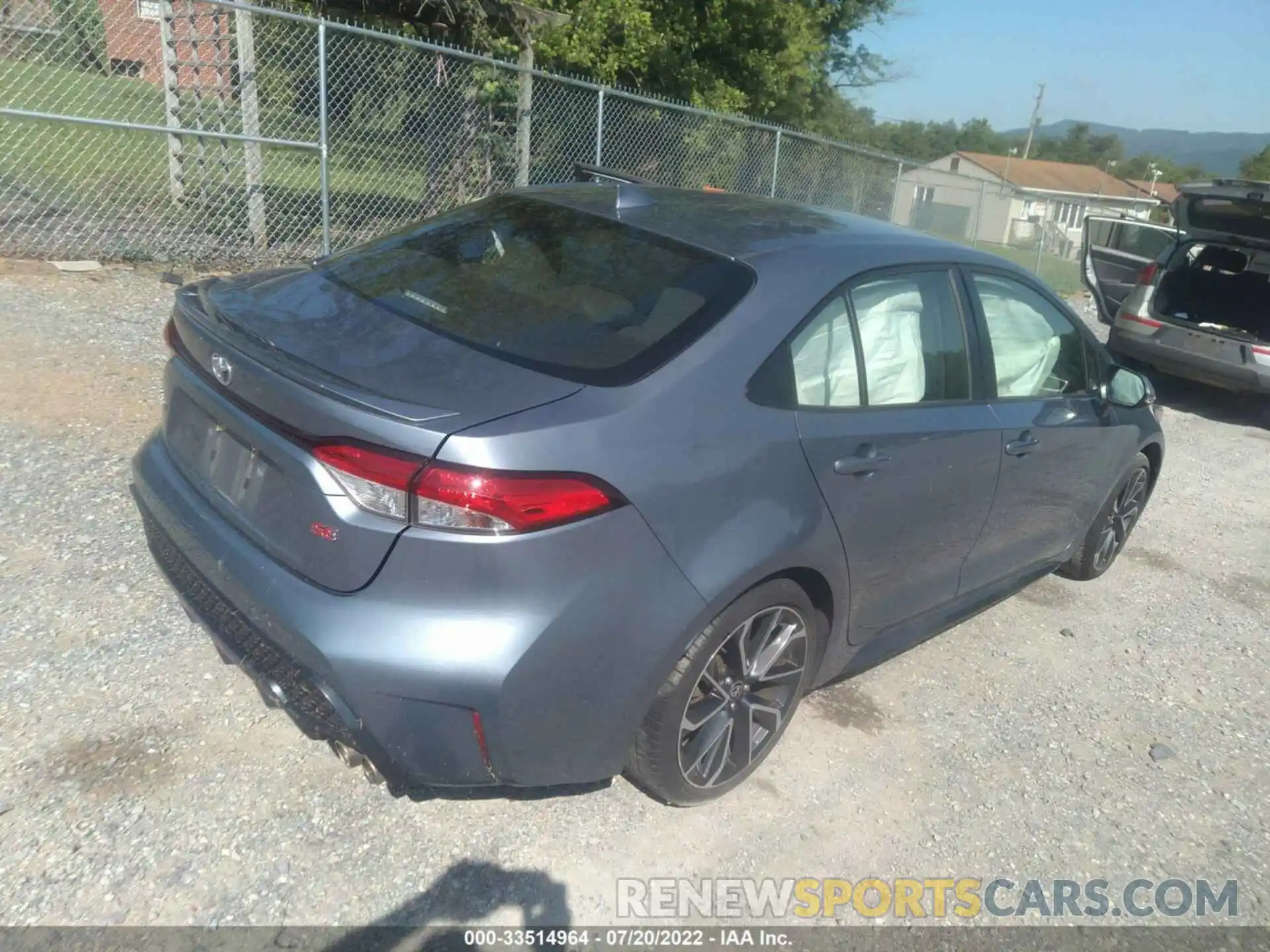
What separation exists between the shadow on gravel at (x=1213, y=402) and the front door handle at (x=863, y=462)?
684cm

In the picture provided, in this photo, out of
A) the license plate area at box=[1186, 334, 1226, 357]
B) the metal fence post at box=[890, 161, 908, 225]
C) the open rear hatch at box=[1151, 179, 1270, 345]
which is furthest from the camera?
the metal fence post at box=[890, 161, 908, 225]

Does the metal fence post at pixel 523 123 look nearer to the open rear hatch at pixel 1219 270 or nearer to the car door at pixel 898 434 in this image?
the open rear hatch at pixel 1219 270

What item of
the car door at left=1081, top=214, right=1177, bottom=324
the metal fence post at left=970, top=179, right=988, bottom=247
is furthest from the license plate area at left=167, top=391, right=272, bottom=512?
the metal fence post at left=970, top=179, right=988, bottom=247

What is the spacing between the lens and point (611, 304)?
2781mm

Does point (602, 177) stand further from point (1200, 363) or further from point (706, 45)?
point (706, 45)

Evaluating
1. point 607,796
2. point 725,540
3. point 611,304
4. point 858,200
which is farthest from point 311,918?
point 858,200

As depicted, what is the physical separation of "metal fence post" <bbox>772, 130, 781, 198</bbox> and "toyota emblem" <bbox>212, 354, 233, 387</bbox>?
9.72 meters

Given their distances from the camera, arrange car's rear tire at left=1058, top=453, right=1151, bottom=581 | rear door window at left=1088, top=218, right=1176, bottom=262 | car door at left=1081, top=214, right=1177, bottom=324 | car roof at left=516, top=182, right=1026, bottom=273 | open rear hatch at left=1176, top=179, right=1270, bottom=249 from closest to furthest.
Result: car roof at left=516, top=182, right=1026, bottom=273 → car's rear tire at left=1058, top=453, right=1151, bottom=581 → open rear hatch at left=1176, top=179, right=1270, bottom=249 → car door at left=1081, top=214, right=1177, bottom=324 → rear door window at left=1088, top=218, right=1176, bottom=262

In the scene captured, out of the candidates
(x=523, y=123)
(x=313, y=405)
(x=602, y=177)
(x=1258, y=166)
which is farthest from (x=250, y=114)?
(x=1258, y=166)

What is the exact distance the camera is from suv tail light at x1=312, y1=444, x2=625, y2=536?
2.18 meters

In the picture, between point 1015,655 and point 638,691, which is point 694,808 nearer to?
point 638,691

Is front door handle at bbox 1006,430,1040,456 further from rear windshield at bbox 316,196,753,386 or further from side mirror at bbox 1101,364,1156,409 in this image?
rear windshield at bbox 316,196,753,386

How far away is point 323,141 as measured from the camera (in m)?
7.63

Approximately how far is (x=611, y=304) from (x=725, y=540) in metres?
0.76
